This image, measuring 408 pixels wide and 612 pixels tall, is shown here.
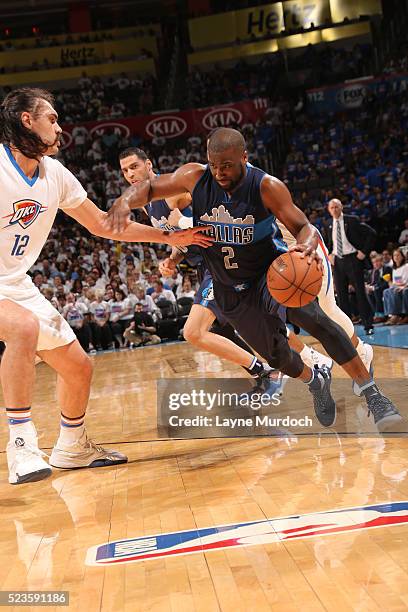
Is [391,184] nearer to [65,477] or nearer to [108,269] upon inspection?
[108,269]

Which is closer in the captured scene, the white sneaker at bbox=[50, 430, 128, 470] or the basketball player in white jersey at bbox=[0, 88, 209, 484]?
the basketball player in white jersey at bbox=[0, 88, 209, 484]

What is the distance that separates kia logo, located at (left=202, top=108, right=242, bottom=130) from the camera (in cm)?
2216

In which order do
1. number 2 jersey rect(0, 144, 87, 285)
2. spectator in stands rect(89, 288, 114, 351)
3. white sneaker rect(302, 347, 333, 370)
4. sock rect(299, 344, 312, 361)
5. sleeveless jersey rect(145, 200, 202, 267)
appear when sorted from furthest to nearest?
spectator in stands rect(89, 288, 114, 351)
sleeveless jersey rect(145, 200, 202, 267)
sock rect(299, 344, 312, 361)
white sneaker rect(302, 347, 333, 370)
number 2 jersey rect(0, 144, 87, 285)

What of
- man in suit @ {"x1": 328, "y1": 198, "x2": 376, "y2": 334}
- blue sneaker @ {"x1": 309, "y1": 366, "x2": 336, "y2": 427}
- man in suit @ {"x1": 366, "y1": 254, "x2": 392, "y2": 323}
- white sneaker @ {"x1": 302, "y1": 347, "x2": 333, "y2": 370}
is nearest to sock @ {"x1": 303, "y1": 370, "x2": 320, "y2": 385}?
blue sneaker @ {"x1": 309, "y1": 366, "x2": 336, "y2": 427}

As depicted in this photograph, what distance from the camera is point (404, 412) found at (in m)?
5.11

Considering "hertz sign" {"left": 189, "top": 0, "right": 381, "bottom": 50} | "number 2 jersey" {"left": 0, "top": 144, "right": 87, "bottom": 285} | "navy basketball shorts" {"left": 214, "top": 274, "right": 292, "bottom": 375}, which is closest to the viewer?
"number 2 jersey" {"left": 0, "top": 144, "right": 87, "bottom": 285}

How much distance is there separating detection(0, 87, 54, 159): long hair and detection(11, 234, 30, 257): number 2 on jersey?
453 mm

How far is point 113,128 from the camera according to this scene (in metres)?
22.7

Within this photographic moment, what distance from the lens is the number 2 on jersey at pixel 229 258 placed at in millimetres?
Answer: 4746

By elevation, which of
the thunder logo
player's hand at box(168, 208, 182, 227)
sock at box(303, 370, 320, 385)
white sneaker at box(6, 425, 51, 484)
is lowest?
sock at box(303, 370, 320, 385)

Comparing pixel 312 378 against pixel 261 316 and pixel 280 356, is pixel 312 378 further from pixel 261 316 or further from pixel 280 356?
pixel 261 316

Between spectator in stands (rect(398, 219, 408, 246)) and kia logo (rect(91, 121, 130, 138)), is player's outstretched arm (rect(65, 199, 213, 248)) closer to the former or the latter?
spectator in stands (rect(398, 219, 408, 246))

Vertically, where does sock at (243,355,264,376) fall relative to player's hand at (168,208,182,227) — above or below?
below

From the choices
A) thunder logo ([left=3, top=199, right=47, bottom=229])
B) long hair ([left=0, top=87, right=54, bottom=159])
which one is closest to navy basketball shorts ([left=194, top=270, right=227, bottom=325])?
thunder logo ([left=3, top=199, right=47, bottom=229])
